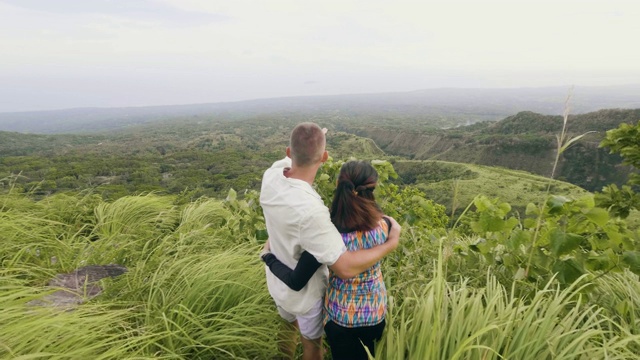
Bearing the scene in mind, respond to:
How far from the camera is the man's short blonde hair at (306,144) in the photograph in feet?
6.37

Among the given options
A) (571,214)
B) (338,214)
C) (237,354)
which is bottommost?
(237,354)

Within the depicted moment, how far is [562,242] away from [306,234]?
167 centimetres

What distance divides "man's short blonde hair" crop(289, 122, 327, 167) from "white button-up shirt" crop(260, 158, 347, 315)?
0.48ft

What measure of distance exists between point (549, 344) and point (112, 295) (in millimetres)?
2931

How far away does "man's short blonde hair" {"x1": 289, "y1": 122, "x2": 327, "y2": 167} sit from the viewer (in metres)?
1.94

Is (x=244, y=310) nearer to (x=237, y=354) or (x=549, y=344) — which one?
(x=237, y=354)

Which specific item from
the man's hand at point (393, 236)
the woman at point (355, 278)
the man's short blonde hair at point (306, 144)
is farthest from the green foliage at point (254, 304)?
the man's short blonde hair at point (306, 144)

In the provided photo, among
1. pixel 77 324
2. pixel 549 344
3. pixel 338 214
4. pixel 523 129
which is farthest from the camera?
pixel 523 129

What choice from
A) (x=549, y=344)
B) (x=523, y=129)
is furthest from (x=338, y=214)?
(x=523, y=129)

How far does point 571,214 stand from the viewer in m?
2.40

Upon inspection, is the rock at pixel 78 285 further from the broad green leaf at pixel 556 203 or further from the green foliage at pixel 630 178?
the green foliage at pixel 630 178

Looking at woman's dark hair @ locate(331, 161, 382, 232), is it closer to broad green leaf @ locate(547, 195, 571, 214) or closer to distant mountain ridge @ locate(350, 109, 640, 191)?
broad green leaf @ locate(547, 195, 571, 214)

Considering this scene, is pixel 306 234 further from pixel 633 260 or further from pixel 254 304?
pixel 633 260

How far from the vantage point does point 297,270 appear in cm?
188
